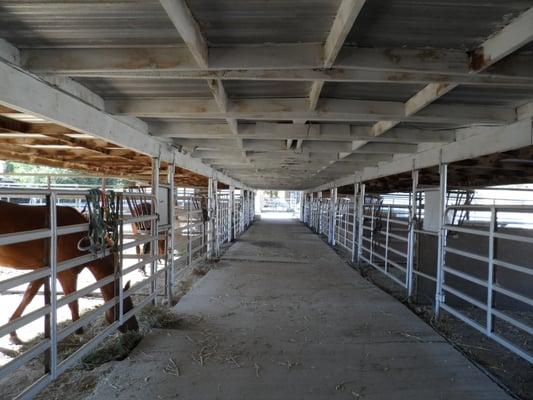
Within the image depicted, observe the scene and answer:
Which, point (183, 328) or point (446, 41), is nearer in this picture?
point (446, 41)

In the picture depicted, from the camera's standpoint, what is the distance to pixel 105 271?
3143 millimetres

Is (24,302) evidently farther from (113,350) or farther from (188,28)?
(188,28)

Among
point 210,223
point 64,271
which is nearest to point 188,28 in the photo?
point 64,271

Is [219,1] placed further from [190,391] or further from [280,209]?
[280,209]

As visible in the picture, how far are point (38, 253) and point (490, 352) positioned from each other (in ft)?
13.3

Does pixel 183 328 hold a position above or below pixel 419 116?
below

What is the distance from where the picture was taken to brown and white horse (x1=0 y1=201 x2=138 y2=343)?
2.82 meters

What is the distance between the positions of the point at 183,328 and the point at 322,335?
1291mm

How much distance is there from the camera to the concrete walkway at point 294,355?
223 centimetres

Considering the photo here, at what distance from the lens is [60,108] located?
91.4 inches

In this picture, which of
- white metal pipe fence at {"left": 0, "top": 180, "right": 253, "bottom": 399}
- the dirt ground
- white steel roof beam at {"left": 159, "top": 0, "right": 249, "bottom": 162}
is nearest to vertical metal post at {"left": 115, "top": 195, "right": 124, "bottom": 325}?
white metal pipe fence at {"left": 0, "top": 180, "right": 253, "bottom": 399}

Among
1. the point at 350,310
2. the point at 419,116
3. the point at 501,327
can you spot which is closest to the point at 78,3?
the point at 419,116

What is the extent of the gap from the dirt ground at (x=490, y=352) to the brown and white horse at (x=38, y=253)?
300 centimetres

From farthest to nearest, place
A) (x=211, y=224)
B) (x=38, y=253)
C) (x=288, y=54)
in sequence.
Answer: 1. (x=211, y=224)
2. (x=38, y=253)
3. (x=288, y=54)
